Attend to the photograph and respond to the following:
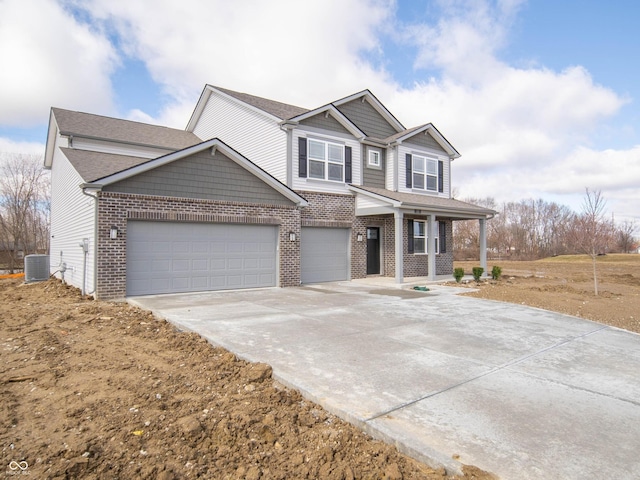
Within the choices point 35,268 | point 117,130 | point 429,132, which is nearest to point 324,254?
point 429,132

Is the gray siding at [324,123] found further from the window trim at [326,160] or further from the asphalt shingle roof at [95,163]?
the asphalt shingle roof at [95,163]

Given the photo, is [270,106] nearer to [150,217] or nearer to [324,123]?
[324,123]

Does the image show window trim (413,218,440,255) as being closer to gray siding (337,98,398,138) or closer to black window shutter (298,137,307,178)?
gray siding (337,98,398,138)

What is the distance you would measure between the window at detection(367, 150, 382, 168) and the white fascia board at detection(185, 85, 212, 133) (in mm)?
8065

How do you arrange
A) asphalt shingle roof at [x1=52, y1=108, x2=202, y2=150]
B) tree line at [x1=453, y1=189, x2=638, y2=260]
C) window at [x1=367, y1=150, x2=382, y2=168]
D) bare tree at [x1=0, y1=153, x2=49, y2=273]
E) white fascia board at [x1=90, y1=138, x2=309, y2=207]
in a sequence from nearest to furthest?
1. white fascia board at [x1=90, y1=138, x2=309, y2=207]
2. asphalt shingle roof at [x1=52, y1=108, x2=202, y2=150]
3. window at [x1=367, y1=150, x2=382, y2=168]
4. bare tree at [x1=0, y1=153, x2=49, y2=273]
5. tree line at [x1=453, y1=189, x2=638, y2=260]

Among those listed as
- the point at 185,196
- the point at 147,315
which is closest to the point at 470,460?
the point at 147,315

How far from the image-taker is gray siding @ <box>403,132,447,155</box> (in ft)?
58.5

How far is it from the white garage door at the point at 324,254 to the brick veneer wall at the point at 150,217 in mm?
1399

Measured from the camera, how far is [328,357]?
17.0 feet

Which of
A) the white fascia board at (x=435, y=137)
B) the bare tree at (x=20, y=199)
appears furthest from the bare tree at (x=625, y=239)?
the bare tree at (x=20, y=199)

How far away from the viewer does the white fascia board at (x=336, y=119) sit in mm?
14203

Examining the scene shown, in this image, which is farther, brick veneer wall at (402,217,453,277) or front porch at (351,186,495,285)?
brick veneer wall at (402,217,453,277)

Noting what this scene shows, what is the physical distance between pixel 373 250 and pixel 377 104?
22.5 ft

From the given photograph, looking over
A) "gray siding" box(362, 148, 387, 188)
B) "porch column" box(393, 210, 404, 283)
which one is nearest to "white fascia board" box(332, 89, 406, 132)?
"gray siding" box(362, 148, 387, 188)
